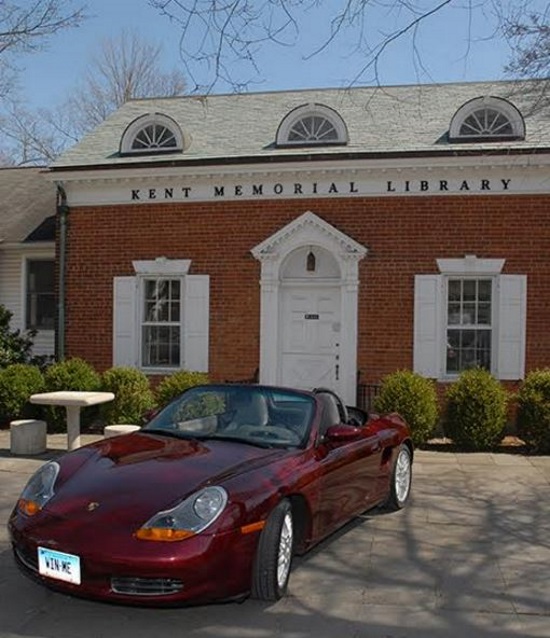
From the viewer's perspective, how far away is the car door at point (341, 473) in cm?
536

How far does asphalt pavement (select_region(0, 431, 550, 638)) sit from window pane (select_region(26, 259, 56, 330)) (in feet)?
28.9

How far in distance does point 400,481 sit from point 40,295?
10905 millimetres

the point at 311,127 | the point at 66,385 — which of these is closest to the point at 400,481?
the point at 66,385

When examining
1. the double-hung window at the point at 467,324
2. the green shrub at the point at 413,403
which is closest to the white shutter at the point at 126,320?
the green shrub at the point at 413,403

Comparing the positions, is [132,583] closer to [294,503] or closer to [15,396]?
[294,503]

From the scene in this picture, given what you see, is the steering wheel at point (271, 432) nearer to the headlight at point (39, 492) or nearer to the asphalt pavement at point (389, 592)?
the asphalt pavement at point (389, 592)

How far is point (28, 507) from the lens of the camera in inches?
182

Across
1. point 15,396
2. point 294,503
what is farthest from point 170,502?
point 15,396

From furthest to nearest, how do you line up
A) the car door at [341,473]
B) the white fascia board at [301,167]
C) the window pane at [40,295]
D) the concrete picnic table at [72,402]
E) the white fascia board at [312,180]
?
the window pane at [40,295] < the white fascia board at [312,180] < the white fascia board at [301,167] < the concrete picnic table at [72,402] < the car door at [341,473]

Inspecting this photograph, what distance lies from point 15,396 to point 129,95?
80.9 ft

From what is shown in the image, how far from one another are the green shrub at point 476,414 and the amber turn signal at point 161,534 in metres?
6.94

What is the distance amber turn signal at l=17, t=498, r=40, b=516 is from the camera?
15.0 ft

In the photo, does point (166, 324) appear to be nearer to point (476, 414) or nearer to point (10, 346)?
point (10, 346)

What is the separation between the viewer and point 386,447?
6648mm
